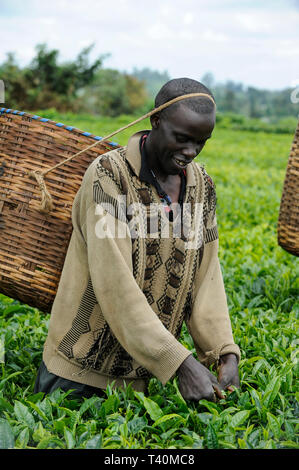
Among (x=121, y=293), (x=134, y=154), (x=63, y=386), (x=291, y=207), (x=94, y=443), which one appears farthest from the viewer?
(x=291, y=207)

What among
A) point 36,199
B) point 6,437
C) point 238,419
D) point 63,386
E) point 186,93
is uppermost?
point 186,93

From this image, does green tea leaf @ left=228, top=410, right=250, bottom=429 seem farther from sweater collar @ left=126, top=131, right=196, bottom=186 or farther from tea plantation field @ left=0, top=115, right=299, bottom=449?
sweater collar @ left=126, top=131, right=196, bottom=186

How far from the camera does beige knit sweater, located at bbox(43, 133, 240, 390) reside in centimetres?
220

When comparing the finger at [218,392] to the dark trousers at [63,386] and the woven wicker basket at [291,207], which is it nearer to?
the dark trousers at [63,386]

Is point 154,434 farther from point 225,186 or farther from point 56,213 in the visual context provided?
point 225,186

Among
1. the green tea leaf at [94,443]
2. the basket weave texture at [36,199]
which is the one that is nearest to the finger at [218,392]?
the green tea leaf at [94,443]

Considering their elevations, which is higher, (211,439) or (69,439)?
(211,439)

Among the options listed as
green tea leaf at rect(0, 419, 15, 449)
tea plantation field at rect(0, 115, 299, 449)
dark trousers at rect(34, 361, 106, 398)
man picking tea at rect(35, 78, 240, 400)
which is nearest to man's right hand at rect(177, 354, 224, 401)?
man picking tea at rect(35, 78, 240, 400)

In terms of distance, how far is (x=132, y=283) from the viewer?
2.21 metres

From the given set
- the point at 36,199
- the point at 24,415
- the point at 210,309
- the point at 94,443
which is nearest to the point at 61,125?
the point at 36,199

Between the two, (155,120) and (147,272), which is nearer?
(155,120)

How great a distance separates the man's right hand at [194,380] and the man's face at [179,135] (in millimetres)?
691

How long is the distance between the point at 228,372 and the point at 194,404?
18cm

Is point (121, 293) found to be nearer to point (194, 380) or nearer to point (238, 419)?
point (194, 380)
